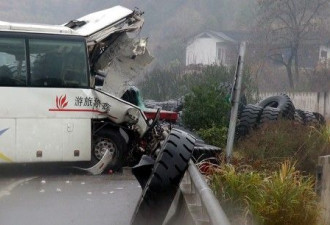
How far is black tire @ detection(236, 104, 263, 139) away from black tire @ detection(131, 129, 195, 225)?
302 inches

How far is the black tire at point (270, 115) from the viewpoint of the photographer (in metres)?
15.2

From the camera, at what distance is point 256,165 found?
10.3 meters

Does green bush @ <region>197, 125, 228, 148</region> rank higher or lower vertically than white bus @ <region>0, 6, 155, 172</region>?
lower

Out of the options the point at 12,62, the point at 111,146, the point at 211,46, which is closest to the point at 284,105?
the point at 111,146

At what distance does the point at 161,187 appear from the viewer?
7.57m

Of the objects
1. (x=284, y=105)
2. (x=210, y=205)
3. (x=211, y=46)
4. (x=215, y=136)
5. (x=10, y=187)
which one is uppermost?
(x=211, y=46)

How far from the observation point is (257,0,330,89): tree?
54.2m

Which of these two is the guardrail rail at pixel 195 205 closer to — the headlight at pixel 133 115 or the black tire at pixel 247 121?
the headlight at pixel 133 115

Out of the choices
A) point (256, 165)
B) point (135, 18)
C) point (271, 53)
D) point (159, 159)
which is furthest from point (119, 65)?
point (271, 53)

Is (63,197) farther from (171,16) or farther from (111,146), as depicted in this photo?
(171,16)

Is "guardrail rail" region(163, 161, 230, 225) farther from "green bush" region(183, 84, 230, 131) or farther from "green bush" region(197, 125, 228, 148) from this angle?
"green bush" region(183, 84, 230, 131)

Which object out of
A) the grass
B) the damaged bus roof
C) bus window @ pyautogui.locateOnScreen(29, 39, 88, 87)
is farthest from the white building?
the grass

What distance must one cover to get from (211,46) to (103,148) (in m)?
51.7

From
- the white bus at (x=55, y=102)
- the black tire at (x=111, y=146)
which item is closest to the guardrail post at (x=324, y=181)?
the white bus at (x=55, y=102)
